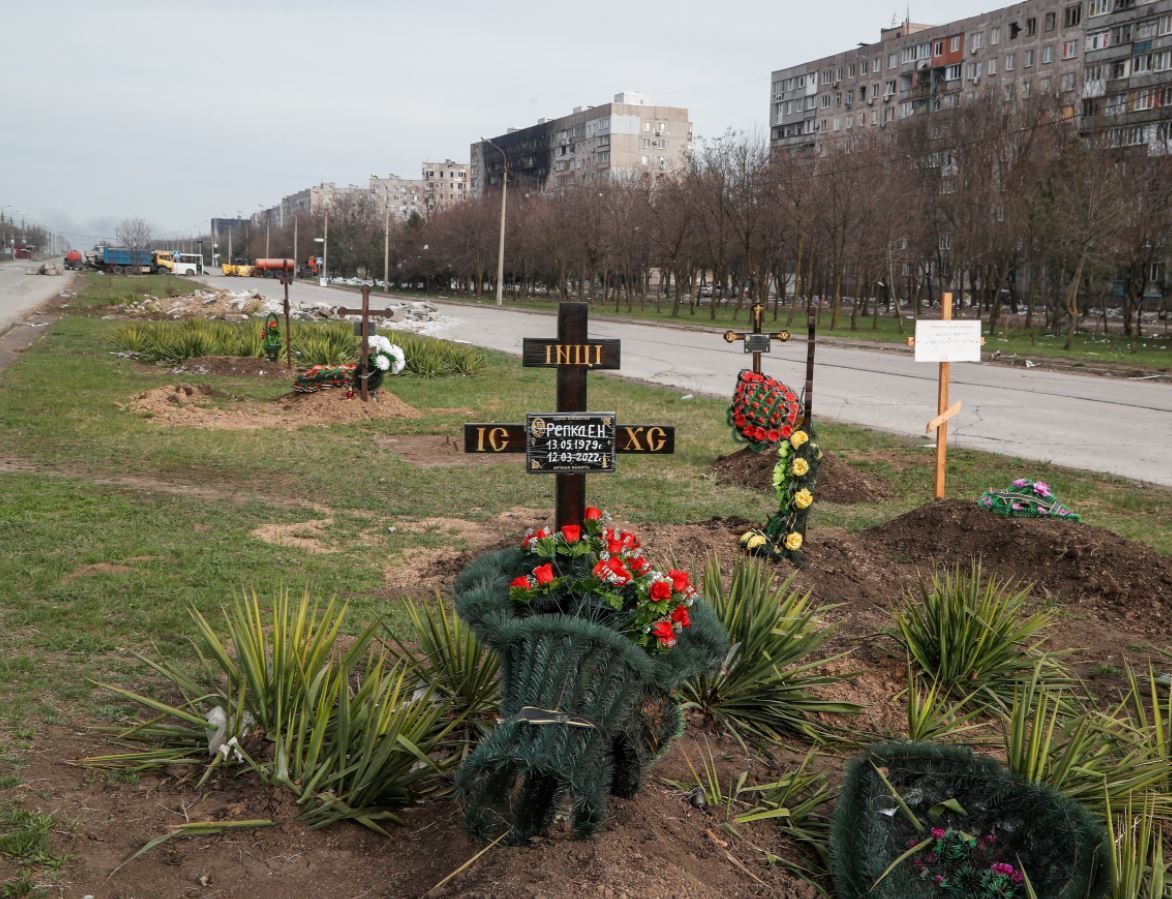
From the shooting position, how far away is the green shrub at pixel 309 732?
3729 mm

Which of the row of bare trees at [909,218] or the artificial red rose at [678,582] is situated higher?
A: the row of bare trees at [909,218]

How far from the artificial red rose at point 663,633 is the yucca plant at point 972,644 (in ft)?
6.35

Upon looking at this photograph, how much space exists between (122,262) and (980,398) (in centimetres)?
8529

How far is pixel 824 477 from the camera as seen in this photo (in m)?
10.3

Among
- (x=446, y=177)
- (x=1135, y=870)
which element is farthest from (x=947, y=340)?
(x=446, y=177)

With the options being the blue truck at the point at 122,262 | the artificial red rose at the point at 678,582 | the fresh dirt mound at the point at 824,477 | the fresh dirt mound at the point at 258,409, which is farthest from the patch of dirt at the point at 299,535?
the blue truck at the point at 122,262

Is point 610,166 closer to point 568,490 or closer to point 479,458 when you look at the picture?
point 479,458

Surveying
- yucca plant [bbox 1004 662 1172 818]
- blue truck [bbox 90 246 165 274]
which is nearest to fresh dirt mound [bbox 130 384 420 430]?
yucca plant [bbox 1004 662 1172 818]

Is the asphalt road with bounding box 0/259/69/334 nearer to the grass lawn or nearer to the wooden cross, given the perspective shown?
the grass lawn

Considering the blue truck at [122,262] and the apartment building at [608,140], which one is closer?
the blue truck at [122,262]

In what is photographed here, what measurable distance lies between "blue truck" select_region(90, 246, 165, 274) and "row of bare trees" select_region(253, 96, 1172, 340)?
37.4 metres

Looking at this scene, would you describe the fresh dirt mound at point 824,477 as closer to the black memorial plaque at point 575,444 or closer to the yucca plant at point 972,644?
the yucca plant at point 972,644

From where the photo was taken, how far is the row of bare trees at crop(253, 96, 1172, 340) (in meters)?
37.4

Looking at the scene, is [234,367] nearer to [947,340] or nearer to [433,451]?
[433,451]
